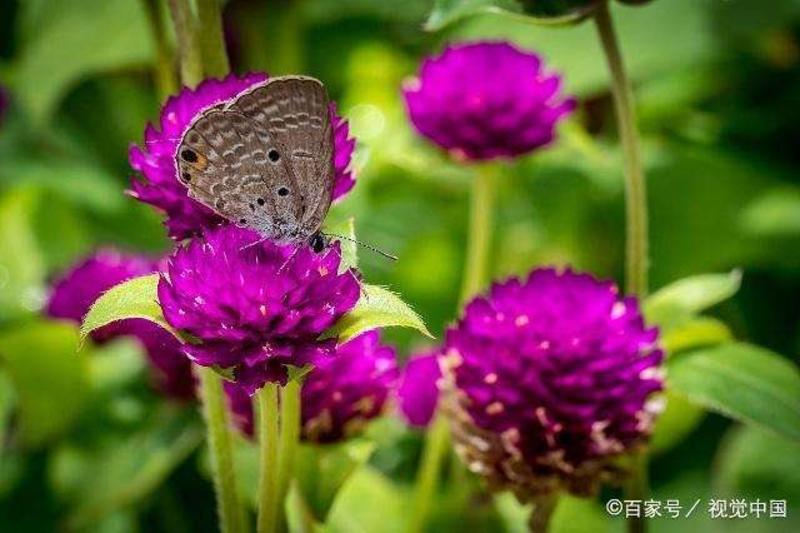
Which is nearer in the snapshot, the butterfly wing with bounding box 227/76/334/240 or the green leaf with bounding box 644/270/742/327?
the butterfly wing with bounding box 227/76/334/240

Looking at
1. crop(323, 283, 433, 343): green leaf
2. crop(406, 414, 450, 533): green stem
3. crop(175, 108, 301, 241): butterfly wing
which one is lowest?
crop(406, 414, 450, 533): green stem

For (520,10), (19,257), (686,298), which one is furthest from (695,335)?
(19,257)

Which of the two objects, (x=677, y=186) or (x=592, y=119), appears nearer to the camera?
(x=677, y=186)

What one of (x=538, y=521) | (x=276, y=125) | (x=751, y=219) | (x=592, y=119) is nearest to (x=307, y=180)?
(x=276, y=125)

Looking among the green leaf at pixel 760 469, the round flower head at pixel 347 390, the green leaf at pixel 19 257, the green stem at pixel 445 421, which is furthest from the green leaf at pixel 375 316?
the green leaf at pixel 19 257

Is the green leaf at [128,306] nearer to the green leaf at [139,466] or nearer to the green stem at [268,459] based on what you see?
the green stem at [268,459]

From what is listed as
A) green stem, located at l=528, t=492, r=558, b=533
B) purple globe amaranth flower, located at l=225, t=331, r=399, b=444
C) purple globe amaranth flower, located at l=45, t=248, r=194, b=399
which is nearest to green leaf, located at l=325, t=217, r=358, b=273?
purple globe amaranth flower, located at l=225, t=331, r=399, b=444

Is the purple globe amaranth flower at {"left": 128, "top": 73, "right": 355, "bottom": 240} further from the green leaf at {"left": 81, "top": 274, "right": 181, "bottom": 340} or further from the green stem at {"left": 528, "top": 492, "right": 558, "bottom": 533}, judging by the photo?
the green stem at {"left": 528, "top": 492, "right": 558, "bottom": 533}

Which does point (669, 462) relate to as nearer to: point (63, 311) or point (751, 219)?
point (751, 219)
